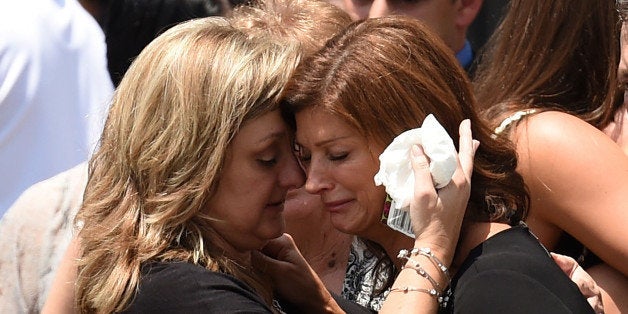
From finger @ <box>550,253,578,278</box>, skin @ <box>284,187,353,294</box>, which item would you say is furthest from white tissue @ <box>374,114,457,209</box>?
skin @ <box>284,187,353,294</box>

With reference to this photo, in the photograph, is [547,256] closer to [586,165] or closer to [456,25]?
[586,165]

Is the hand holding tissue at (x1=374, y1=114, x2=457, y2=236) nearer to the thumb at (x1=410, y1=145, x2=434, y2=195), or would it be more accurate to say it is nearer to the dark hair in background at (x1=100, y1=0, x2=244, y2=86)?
the thumb at (x1=410, y1=145, x2=434, y2=195)

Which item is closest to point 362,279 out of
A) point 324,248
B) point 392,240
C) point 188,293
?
point 324,248

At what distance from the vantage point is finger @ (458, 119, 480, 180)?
2.33 m

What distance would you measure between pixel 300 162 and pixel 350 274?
62 cm

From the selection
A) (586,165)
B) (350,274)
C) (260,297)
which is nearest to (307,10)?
(350,274)

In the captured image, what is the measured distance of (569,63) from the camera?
301 cm

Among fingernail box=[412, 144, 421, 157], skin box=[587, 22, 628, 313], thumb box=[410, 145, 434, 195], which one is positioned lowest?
skin box=[587, 22, 628, 313]

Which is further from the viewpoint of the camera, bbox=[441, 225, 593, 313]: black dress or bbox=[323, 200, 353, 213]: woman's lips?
bbox=[323, 200, 353, 213]: woman's lips

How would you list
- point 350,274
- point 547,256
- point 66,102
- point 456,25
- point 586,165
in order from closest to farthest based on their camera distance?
1. point 547,256
2. point 586,165
3. point 350,274
4. point 66,102
5. point 456,25

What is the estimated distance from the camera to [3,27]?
3.70 m

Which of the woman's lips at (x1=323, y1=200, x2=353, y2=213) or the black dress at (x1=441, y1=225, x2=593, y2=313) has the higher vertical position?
the woman's lips at (x1=323, y1=200, x2=353, y2=213)

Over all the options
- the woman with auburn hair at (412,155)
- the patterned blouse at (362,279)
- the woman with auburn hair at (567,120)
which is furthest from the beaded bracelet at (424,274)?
the woman with auburn hair at (567,120)

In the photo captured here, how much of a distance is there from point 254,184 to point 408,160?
1.12 feet
